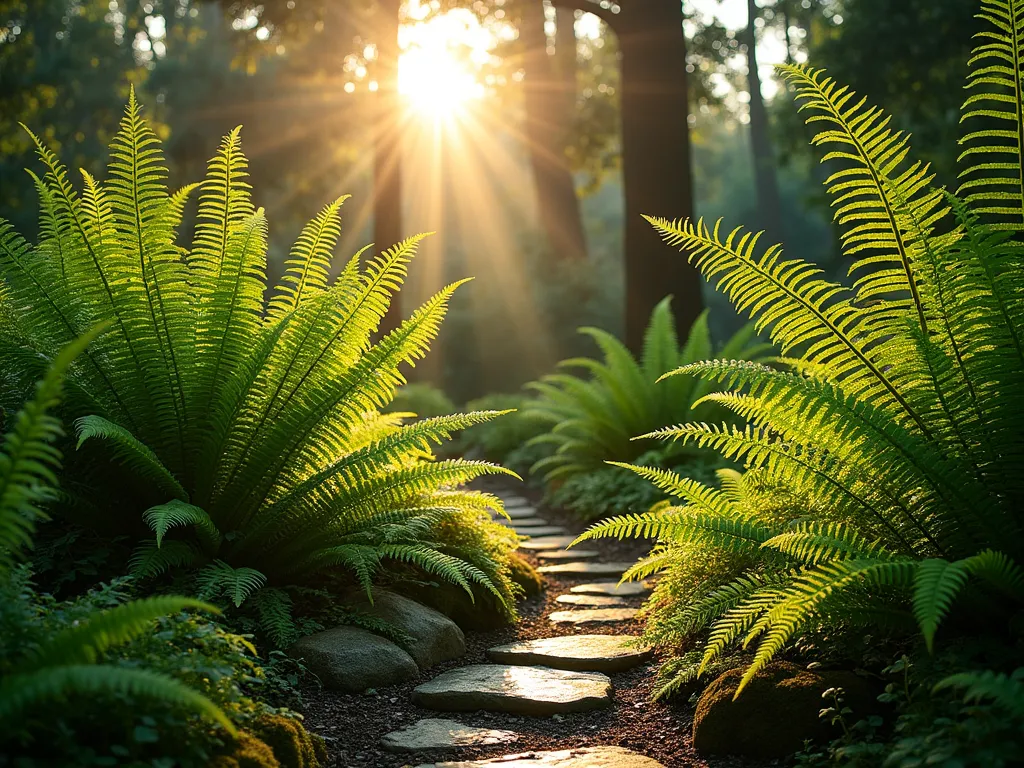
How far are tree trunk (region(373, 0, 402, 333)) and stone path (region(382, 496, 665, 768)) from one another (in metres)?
6.51

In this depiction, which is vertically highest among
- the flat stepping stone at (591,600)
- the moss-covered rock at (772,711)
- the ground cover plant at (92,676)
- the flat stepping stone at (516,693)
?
the ground cover plant at (92,676)

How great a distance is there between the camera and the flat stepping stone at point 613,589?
15.1 feet

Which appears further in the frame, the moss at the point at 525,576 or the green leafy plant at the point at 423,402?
the green leafy plant at the point at 423,402

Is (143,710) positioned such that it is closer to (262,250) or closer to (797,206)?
(262,250)

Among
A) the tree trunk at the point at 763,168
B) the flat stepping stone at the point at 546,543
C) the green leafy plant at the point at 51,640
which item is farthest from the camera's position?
the tree trunk at the point at 763,168

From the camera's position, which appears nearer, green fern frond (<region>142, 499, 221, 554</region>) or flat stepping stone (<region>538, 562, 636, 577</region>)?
green fern frond (<region>142, 499, 221, 554</region>)

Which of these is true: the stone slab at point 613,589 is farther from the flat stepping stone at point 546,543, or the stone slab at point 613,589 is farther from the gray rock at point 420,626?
the gray rock at point 420,626

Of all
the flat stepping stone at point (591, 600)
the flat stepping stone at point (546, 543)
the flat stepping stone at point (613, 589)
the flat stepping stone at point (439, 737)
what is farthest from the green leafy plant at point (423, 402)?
the flat stepping stone at point (439, 737)

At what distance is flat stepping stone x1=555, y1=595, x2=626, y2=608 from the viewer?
4.41m

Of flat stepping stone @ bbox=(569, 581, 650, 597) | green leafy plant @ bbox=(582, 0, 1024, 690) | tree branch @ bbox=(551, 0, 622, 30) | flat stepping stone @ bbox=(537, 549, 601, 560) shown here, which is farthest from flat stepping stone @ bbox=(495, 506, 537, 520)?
tree branch @ bbox=(551, 0, 622, 30)

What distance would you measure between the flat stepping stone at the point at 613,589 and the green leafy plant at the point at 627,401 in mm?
2173

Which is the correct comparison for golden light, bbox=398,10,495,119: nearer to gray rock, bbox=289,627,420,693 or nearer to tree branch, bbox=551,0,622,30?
tree branch, bbox=551,0,622,30

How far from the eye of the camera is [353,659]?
319cm

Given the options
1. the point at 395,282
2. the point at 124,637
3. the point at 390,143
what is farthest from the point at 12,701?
the point at 390,143
